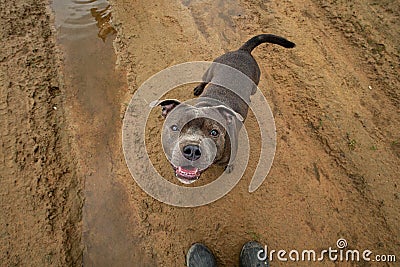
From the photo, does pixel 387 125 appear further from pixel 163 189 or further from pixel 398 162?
pixel 163 189

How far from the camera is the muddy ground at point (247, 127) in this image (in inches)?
143

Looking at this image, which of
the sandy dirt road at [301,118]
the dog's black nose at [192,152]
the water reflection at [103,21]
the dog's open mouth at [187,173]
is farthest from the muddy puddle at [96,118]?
the dog's black nose at [192,152]

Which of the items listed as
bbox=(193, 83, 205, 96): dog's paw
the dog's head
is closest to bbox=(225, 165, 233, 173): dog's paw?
the dog's head

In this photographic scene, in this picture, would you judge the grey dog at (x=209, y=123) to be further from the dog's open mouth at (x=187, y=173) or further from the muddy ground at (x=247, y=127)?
the muddy ground at (x=247, y=127)

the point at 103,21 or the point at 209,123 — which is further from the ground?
the point at 209,123

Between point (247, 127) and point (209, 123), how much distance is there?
1.50 meters

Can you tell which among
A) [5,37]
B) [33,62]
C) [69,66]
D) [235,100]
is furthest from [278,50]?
[5,37]

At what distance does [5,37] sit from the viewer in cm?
480

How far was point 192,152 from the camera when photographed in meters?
2.92

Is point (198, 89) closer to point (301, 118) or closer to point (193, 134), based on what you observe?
point (301, 118)

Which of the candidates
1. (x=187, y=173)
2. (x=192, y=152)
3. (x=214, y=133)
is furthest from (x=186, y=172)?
(x=214, y=133)

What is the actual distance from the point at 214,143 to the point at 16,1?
4761 mm

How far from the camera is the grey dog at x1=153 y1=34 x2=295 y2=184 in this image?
3049mm

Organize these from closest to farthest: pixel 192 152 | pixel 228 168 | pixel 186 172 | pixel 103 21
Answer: pixel 192 152, pixel 186 172, pixel 228 168, pixel 103 21
